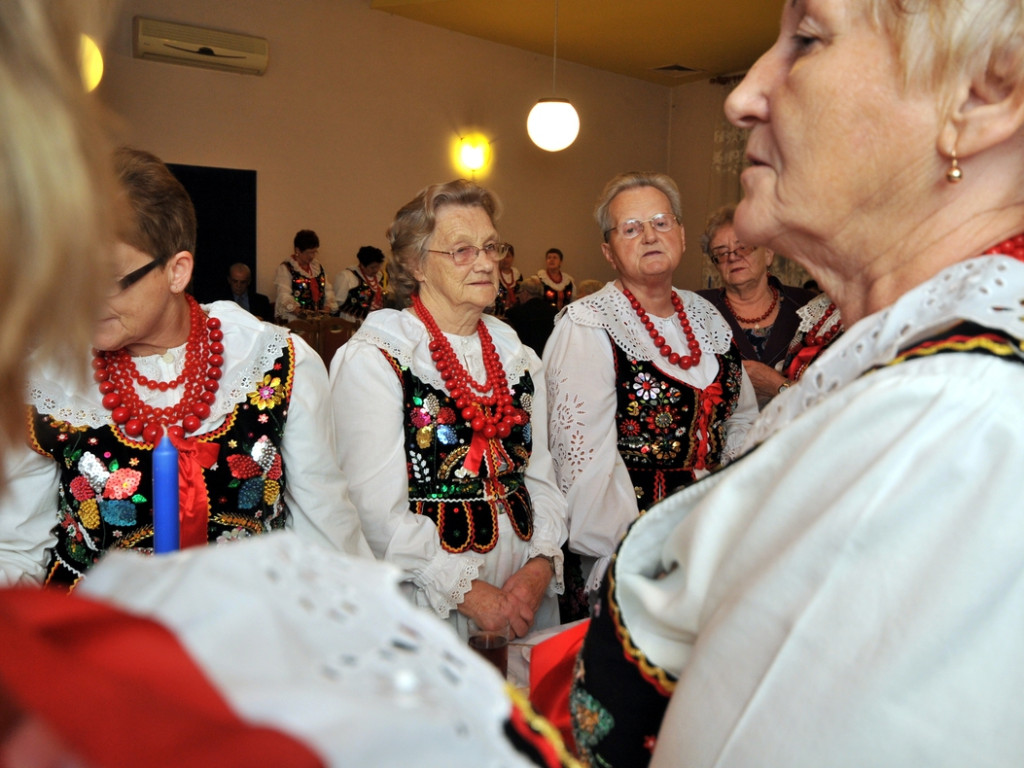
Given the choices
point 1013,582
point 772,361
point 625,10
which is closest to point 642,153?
point 625,10

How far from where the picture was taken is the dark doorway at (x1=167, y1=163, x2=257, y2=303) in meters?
8.91

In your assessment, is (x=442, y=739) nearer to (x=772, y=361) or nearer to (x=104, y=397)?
(x=104, y=397)

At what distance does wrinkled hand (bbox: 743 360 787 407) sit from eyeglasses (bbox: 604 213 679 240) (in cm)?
64

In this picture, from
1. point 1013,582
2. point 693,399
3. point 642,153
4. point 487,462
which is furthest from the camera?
point 642,153

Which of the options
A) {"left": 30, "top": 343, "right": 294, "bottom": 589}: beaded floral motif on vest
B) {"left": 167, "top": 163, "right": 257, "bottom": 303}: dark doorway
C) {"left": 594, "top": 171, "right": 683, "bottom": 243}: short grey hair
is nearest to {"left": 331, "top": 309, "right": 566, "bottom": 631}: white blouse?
{"left": 30, "top": 343, "right": 294, "bottom": 589}: beaded floral motif on vest

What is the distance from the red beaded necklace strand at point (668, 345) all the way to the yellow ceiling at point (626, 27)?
688 cm

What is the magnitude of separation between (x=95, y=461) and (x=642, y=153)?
12.2 meters

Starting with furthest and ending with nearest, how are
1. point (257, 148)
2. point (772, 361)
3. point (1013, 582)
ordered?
point (257, 148), point (772, 361), point (1013, 582)

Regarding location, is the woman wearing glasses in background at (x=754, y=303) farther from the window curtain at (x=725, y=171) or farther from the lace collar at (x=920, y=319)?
the window curtain at (x=725, y=171)

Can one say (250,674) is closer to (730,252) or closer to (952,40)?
(952,40)

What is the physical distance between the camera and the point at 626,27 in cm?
997

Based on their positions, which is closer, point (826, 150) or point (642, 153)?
point (826, 150)

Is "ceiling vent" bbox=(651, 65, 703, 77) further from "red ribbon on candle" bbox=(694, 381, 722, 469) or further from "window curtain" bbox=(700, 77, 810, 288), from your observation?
"red ribbon on candle" bbox=(694, 381, 722, 469)

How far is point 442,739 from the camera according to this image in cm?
40
